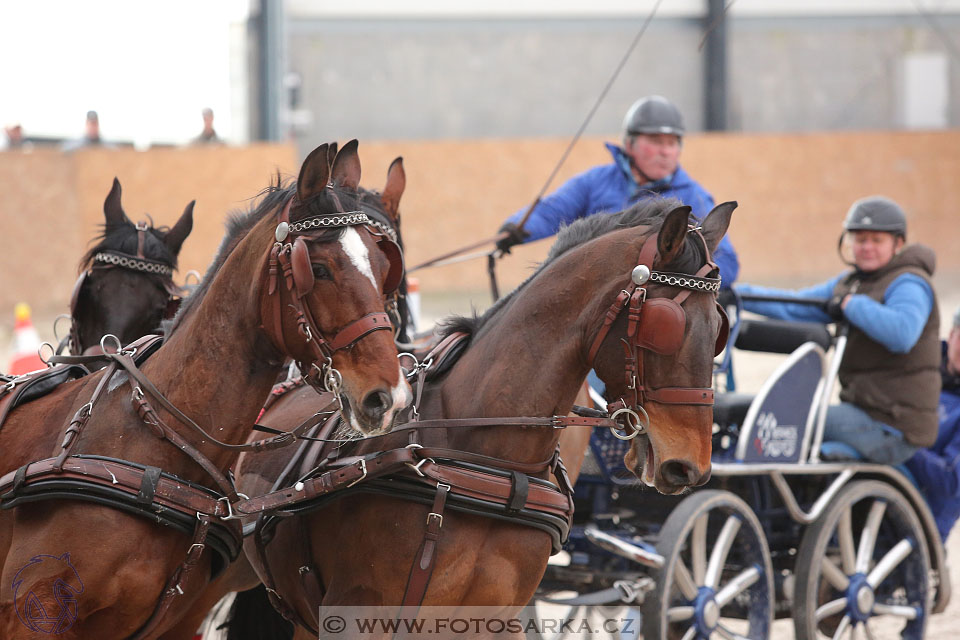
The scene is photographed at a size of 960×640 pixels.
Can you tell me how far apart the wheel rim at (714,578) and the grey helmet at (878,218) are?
4.07ft

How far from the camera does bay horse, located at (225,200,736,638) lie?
2648 mm

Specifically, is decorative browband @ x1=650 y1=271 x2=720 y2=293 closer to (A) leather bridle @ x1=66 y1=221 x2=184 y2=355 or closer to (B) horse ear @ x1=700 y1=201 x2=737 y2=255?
(B) horse ear @ x1=700 y1=201 x2=737 y2=255

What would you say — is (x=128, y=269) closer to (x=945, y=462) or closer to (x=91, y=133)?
(x=945, y=462)

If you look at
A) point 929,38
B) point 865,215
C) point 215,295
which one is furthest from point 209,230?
point 929,38

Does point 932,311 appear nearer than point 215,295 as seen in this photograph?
No

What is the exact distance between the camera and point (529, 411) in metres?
2.79

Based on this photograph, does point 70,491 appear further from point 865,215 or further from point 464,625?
point 865,215

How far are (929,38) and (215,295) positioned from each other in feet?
55.0

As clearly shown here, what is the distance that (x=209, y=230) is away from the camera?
12172 mm

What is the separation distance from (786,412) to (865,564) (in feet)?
2.62

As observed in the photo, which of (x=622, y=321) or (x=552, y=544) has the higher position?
(x=622, y=321)

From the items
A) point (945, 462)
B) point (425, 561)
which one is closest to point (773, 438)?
point (945, 462)

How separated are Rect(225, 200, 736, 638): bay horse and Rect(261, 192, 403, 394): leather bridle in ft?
1.10

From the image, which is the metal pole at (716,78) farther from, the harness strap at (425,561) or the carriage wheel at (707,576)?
the harness strap at (425,561)
